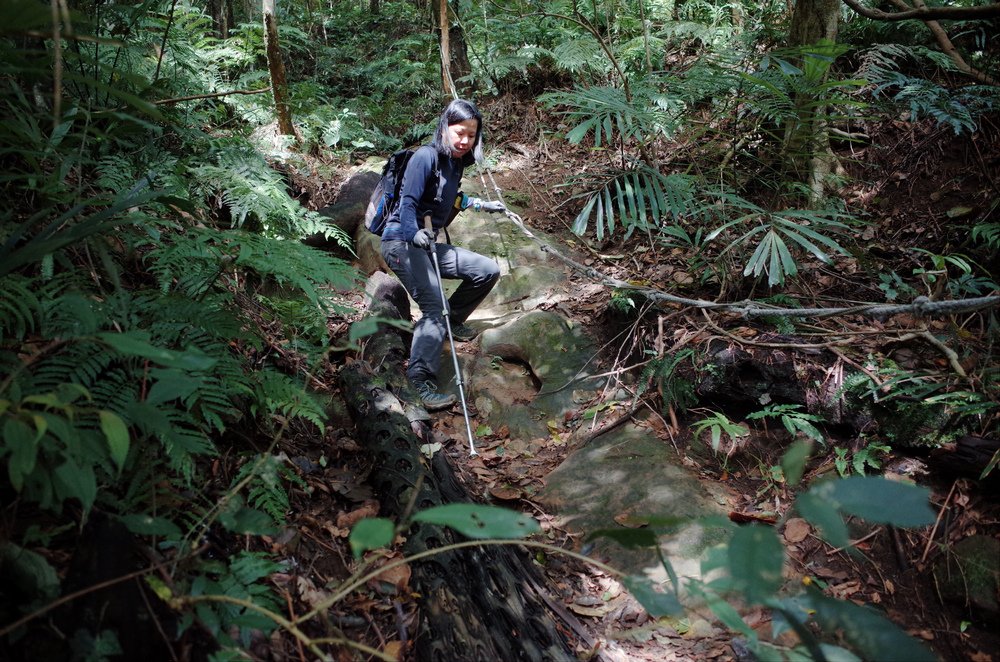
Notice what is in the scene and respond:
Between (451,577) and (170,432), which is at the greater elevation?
(170,432)

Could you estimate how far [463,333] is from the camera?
5.40 meters

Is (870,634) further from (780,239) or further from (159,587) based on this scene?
(780,239)

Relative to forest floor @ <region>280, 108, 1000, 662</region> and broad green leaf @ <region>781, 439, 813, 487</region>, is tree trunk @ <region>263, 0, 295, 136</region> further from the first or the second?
broad green leaf @ <region>781, 439, 813, 487</region>

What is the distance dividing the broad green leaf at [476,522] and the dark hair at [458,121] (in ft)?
11.7

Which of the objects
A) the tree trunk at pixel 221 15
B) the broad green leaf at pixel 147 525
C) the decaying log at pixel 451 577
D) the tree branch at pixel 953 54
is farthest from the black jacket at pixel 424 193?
the tree trunk at pixel 221 15

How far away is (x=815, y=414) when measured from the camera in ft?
11.1

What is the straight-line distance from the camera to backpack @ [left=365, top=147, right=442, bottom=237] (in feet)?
15.1

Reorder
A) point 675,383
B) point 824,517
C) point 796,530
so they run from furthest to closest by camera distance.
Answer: point 675,383, point 796,530, point 824,517

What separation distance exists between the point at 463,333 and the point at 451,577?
3347 millimetres

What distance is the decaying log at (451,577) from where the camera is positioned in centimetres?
202

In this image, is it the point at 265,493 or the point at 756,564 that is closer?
the point at 756,564

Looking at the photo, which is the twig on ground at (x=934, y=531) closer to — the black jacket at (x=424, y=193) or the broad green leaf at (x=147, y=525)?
the broad green leaf at (x=147, y=525)

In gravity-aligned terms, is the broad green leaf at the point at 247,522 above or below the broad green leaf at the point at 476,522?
below

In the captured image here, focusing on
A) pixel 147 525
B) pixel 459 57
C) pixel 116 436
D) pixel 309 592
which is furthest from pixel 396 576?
pixel 459 57
